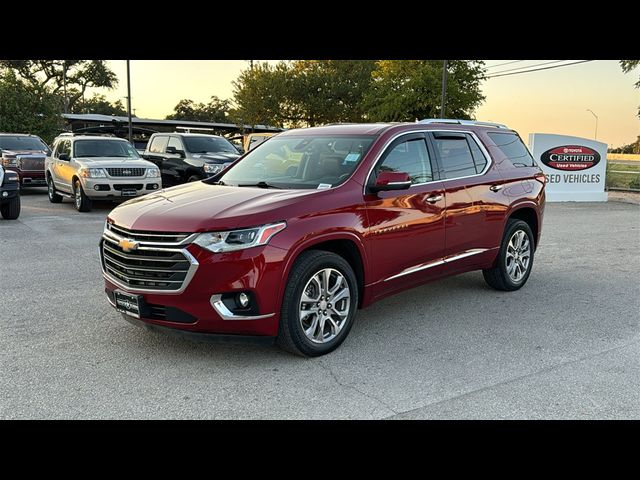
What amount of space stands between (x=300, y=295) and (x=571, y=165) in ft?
56.5

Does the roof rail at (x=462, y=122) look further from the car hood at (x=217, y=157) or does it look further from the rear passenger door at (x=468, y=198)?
the car hood at (x=217, y=157)

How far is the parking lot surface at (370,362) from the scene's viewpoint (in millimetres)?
3639

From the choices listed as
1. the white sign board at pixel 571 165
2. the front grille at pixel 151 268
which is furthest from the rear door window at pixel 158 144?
the front grille at pixel 151 268

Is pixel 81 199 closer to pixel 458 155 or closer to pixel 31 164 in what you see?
pixel 31 164

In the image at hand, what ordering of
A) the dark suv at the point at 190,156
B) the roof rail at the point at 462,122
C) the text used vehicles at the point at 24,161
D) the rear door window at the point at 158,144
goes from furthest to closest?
1. the text used vehicles at the point at 24,161
2. the rear door window at the point at 158,144
3. the dark suv at the point at 190,156
4. the roof rail at the point at 462,122

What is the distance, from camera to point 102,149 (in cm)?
1426

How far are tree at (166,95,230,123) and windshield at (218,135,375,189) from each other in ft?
253

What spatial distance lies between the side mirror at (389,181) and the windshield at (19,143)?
52.7ft

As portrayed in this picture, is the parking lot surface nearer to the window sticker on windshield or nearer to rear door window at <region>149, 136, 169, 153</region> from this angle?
the window sticker on windshield

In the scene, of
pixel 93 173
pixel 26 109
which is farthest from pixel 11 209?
pixel 26 109

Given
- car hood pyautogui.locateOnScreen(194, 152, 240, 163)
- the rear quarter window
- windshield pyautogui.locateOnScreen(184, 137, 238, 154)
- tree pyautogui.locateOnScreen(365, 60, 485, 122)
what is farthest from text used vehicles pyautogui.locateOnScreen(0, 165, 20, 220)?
tree pyautogui.locateOnScreen(365, 60, 485, 122)

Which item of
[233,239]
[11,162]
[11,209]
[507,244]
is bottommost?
[11,209]

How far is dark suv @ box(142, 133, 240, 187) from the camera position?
14438 mm
